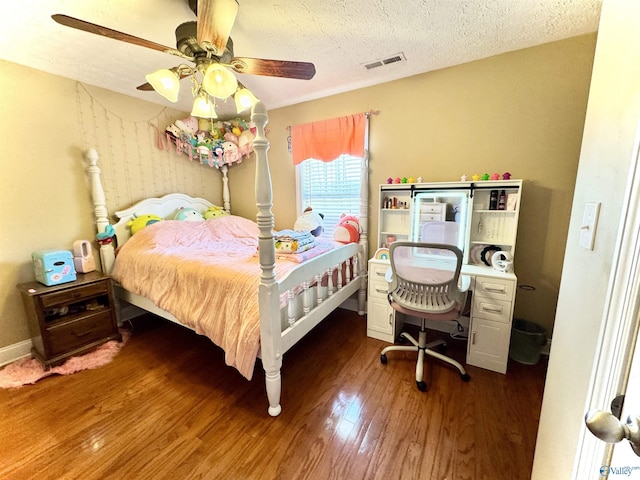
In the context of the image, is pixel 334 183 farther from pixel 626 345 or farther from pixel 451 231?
pixel 626 345

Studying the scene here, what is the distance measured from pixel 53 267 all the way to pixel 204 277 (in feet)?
4.36

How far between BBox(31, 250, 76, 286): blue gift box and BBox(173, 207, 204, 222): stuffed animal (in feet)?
3.48

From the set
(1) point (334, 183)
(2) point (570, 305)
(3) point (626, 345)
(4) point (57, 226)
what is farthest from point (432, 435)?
(4) point (57, 226)

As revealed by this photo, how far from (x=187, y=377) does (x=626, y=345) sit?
7.48 feet

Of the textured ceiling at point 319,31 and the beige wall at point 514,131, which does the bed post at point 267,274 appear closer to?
the textured ceiling at point 319,31

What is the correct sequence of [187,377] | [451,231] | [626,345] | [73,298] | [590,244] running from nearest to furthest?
1. [626,345]
2. [590,244]
3. [187,377]
4. [73,298]
5. [451,231]

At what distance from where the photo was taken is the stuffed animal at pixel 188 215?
3018mm

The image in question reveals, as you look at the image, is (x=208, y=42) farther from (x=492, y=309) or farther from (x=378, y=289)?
(x=492, y=309)

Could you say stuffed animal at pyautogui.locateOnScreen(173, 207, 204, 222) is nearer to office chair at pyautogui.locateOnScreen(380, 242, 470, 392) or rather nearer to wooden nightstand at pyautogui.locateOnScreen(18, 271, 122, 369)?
wooden nightstand at pyautogui.locateOnScreen(18, 271, 122, 369)

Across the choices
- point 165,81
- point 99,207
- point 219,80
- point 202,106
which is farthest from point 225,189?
point 219,80

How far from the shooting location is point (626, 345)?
50cm

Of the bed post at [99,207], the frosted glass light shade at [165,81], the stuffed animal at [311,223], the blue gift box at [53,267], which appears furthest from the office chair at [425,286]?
the bed post at [99,207]

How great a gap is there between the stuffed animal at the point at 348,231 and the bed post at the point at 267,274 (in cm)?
124

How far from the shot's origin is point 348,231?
8.55ft
